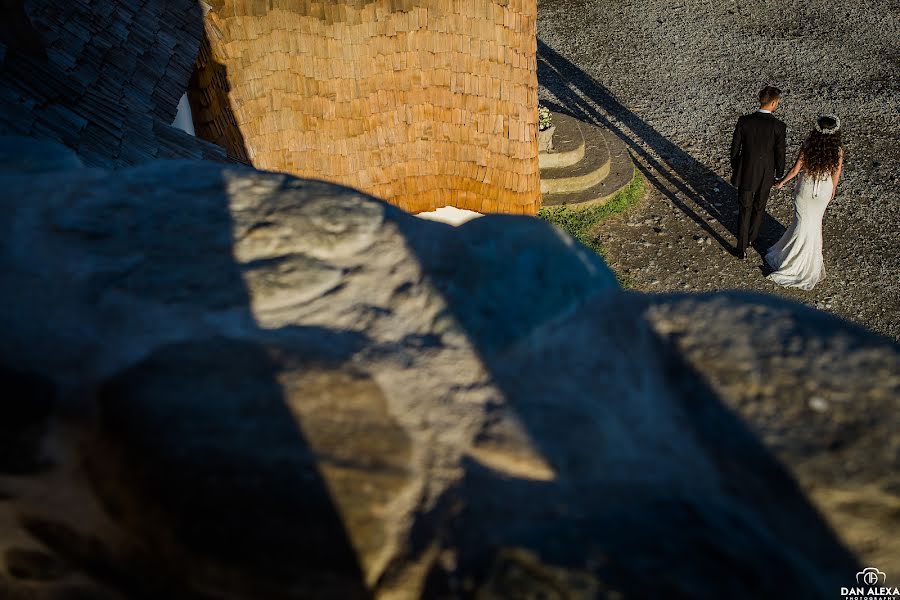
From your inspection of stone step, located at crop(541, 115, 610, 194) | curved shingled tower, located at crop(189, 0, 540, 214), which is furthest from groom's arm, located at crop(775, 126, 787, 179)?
curved shingled tower, located at crop(189, 0, 540, 214)

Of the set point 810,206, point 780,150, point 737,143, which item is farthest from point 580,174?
point 810,206

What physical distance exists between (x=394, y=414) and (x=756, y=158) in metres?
5.78

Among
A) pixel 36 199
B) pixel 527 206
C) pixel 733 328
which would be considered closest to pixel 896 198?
pixel 527 206

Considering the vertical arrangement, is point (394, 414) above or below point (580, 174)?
above

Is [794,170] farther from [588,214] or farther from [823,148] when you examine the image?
[588,214]

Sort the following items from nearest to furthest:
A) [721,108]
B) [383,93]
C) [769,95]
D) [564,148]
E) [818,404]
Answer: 1. [818,404]
2. [383,93]
3. [769,95]
4. [564,148]
5. [721,108]

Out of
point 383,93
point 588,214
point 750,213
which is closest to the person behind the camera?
point 383,93

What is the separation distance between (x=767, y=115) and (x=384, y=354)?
18.7ft

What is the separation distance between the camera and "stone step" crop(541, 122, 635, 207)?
296 inches

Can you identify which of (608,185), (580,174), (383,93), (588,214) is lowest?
(588,214)

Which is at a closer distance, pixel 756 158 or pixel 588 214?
pixel 756 158

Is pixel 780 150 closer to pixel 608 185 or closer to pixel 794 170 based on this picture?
pixel 794 170

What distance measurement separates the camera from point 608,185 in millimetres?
7664

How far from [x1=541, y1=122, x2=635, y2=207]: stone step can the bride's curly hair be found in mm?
1795
